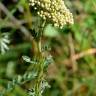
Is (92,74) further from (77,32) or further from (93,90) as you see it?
(77,32)

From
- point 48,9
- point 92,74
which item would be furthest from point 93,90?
point 48,9

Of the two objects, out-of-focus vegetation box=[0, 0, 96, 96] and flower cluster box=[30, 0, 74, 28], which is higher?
flower cluster box=[30, 0, 74, 28]

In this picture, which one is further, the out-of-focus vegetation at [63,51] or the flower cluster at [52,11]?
the out-of-focus vegetation at [63,51]

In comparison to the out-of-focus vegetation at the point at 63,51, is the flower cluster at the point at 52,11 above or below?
above

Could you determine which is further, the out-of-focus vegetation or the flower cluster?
the out-of-focus vegetation
